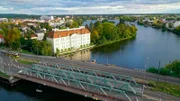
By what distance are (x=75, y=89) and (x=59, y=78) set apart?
3588mm

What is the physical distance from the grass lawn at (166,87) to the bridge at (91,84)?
1641mm

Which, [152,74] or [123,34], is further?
[123,34]

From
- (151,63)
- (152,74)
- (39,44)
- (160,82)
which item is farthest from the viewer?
(39,44)

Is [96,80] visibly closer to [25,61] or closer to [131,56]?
[25,61]

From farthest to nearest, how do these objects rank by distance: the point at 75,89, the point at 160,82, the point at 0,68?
the point at 0,68 → the point at 160,82 → the point at 75,89

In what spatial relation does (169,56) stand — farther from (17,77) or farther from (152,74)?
(17,77)

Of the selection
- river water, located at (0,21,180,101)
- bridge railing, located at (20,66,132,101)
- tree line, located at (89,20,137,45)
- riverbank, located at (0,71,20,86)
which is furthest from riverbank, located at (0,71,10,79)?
tree line, located at (89,20,137,45)

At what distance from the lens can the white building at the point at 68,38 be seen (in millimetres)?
50241

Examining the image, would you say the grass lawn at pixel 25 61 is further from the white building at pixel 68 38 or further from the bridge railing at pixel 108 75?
the white building at pixel 68 38

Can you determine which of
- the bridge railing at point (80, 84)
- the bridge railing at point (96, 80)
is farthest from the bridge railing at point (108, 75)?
the bridge railing at point (80, 84)

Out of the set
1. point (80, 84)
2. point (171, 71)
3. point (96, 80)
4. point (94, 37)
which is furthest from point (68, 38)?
point (80, 84)

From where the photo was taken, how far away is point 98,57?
48.7 m

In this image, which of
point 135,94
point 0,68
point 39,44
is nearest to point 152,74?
point 135,94

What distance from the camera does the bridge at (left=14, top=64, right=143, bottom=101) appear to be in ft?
73.5
